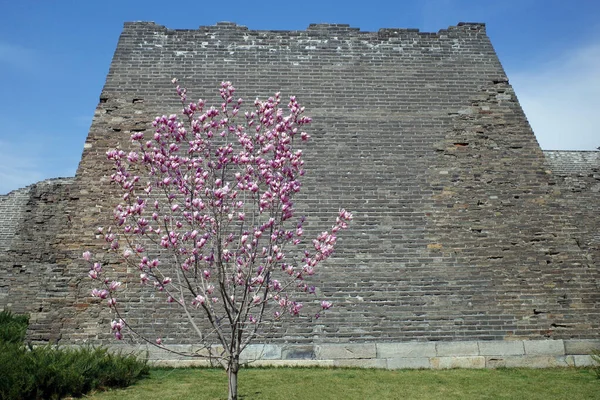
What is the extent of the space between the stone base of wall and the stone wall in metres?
0.16

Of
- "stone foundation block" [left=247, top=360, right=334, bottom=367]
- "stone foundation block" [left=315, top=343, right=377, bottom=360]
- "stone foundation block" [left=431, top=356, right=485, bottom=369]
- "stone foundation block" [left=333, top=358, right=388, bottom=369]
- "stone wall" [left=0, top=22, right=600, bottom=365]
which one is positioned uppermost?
"stone wall" [left=0, top=22, right=600, bottom=365]

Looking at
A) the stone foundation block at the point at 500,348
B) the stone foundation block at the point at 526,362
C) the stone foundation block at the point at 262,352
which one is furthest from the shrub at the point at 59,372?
the stone foundation block at the point at 526,362

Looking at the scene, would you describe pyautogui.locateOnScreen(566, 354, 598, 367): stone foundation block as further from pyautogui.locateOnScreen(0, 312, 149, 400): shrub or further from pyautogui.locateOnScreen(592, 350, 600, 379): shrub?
pyautogui.locateOnScreen(0, 312, 149, 400): shrub

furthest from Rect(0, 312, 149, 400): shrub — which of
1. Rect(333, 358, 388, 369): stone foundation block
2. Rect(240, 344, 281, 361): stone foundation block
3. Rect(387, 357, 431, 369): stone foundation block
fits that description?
Rect(387, 357, 431, 369): stone foundation block

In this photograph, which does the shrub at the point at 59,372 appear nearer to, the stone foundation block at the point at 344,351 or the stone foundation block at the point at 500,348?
the stone foundation block at the point at 344,351

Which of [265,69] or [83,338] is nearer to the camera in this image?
[83,338]

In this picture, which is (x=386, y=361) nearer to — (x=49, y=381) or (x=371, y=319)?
(x=371, y=319)

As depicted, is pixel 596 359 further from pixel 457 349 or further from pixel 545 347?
pixel 457 349

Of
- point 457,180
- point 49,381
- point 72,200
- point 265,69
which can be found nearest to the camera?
point 49,381

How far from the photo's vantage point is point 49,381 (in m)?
5.78

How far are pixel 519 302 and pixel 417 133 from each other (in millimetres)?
3937

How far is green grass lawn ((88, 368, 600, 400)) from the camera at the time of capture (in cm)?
623

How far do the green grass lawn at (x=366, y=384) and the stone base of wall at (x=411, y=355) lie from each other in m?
0.24

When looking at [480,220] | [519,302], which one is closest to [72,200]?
[480,220]
